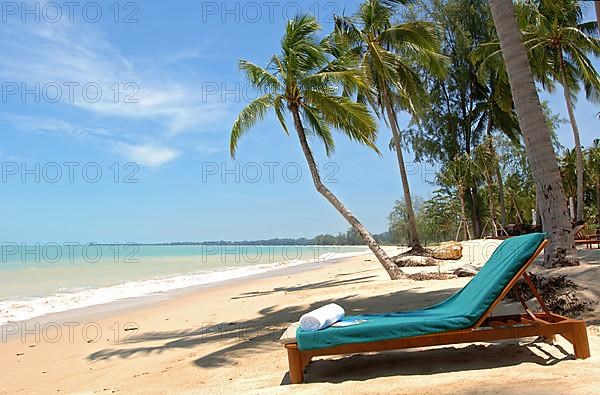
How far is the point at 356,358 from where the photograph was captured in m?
4.70

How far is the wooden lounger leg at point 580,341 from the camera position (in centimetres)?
377

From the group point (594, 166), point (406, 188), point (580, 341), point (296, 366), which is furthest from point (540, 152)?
point (594, 166)

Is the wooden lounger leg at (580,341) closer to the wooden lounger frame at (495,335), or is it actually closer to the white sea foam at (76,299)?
the wooden lounger frame at (495,335)

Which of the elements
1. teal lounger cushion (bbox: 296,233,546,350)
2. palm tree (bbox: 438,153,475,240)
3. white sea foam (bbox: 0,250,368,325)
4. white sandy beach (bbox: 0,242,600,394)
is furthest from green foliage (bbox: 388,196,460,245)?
teal lounger cushion (bbox: 296,233,546,350)

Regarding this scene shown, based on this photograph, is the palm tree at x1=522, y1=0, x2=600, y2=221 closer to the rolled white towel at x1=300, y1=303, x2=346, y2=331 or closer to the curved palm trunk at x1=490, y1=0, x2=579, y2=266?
the curved palm trunk at x1=490, y1=0, x2=579, y2=266

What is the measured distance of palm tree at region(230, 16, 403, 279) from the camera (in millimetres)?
12219

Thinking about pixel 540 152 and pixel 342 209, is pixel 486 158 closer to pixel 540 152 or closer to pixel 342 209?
pixel 342 209

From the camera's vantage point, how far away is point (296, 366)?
13.2ft

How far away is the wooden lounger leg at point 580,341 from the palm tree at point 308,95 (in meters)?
8.14

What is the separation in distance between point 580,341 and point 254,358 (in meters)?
3.08

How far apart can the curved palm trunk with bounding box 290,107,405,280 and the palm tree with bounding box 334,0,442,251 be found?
4.05 metres

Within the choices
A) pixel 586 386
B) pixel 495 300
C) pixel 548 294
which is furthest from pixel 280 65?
pixel 586 386

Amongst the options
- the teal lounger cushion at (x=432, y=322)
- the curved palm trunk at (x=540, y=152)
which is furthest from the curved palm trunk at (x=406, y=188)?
the teal lounger cushion at (x=432, y=322)

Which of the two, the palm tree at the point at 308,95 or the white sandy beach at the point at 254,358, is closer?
the white sandy beach at the point at 254,358
